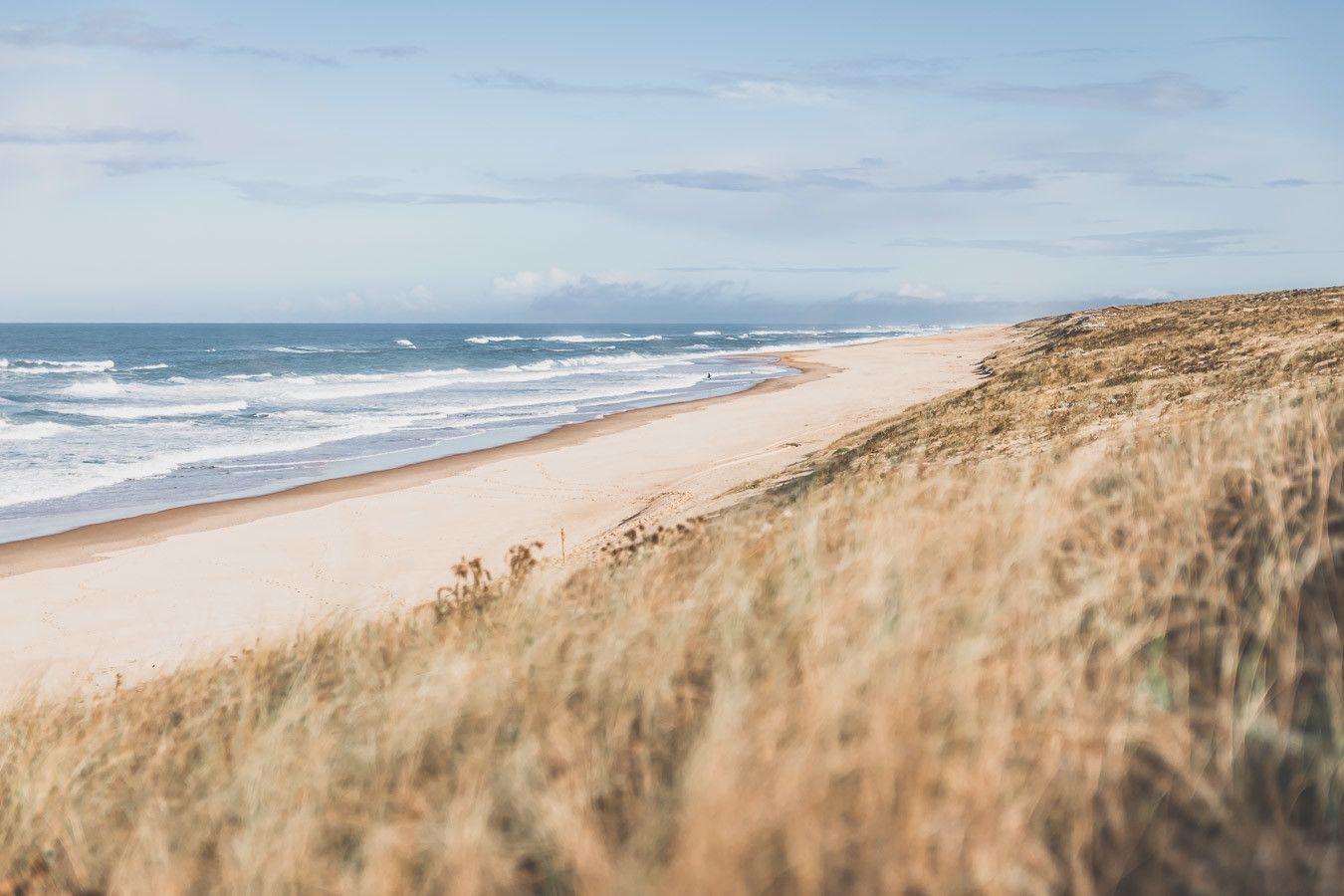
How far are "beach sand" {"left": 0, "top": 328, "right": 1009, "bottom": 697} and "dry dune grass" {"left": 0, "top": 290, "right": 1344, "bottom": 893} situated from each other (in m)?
2.67

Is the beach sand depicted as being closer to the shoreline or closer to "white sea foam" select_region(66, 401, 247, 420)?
A: the shoreline

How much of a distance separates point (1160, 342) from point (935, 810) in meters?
16.1

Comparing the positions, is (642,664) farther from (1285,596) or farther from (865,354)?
(865,354)

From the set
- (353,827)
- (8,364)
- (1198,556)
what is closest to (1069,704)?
(1198,556)

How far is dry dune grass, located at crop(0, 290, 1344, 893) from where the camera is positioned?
7.44 feet

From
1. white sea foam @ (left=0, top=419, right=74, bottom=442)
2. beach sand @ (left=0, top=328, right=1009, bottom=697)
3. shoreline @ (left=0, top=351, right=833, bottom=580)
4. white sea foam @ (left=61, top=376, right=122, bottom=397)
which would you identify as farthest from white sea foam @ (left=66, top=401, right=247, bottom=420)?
beach sand @ (left=0, top=328, right=1009, bottom=697)

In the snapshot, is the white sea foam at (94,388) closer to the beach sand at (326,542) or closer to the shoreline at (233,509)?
the shoreline at (233,509)

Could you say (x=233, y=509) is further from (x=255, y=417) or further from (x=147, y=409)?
(x=147, y=409)

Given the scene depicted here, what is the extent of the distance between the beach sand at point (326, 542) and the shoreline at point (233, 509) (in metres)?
0.06

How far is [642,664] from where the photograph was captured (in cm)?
324

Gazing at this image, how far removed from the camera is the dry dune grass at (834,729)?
89.3 inches

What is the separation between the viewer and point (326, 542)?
49.7 feet

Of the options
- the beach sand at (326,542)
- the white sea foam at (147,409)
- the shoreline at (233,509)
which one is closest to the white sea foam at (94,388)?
the white sea foam at (147,409)

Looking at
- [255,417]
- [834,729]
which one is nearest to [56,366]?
[255,417]
